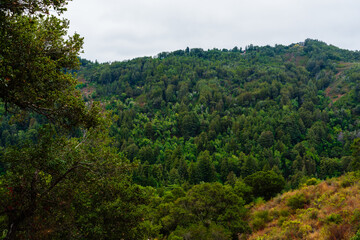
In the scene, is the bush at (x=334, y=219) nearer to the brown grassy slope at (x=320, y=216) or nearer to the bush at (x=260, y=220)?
the brown grassy slope at (x=320, y=216)

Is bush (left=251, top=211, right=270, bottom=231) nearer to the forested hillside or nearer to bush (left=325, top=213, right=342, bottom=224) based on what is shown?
bush (left=325, top=213, right=342, bottom=224)

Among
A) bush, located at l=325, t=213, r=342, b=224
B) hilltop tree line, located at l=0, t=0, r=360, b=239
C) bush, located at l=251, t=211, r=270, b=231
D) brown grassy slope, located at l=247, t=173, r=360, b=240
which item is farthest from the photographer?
bush, located at l=251, t=211, r=270, b=231

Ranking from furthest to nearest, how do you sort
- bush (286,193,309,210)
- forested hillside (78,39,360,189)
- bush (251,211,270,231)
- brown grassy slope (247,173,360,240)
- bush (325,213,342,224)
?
forested hillside (78,39,360,189)
bush (251,211,270,231)
bush (286,193,309,210)
bush (325,213,342,224)
brown grassy slope (247,173,360,240)

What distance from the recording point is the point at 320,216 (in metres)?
13.4

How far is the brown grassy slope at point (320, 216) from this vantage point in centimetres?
1031

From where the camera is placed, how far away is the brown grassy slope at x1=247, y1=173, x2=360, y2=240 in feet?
33.8

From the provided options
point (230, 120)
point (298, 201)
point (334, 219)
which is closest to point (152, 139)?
point (230, 120)

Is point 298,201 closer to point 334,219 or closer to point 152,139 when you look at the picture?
point 334,219

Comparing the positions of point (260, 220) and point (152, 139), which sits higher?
point (260, 220)

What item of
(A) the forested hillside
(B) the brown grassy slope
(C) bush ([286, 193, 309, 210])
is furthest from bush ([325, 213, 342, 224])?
(A) the forested hillside

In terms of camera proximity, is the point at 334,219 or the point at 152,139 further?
the point at 152,139

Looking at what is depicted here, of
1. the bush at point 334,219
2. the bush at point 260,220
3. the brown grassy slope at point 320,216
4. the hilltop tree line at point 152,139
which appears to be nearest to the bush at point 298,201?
the brown grassy slope at point 320,216

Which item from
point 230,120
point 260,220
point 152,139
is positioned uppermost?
point 230,120

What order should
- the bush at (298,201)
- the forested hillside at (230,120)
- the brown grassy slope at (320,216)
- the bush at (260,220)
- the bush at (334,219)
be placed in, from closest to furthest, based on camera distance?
the brown grassy slope at (320,216)
the bush at (334,219)
the bush at (298,201)
the bush at (260,220)
the forested hillside at (230,120)
